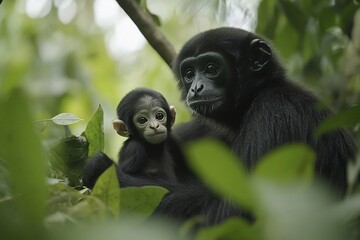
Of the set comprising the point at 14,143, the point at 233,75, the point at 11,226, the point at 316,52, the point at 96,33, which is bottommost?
the point at 11,226

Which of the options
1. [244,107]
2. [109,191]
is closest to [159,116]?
[244,107]

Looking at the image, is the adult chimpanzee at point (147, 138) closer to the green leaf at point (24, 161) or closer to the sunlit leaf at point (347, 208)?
the sunlit leaf at point (347, 208)

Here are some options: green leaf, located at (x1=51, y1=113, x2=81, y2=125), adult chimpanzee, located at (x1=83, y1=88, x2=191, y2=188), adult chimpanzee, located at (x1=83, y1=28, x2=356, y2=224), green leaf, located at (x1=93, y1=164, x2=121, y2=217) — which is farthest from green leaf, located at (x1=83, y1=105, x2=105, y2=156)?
green leaf, located at (x1=93, y1=164, x2=121, y2=217)

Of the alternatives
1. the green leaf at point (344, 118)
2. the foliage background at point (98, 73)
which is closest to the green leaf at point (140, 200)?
the foliage background at point (98, 73)

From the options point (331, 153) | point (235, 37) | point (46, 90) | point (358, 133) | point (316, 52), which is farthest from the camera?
point (46, 90)

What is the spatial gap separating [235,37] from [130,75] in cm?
1078

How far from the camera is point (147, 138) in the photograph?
6.75 meters

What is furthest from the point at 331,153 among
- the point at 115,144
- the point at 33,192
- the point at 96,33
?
the point at 96,33

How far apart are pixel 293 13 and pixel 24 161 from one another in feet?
17.1

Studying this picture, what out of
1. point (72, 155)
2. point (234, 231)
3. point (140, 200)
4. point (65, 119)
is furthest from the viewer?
point (72, 155)

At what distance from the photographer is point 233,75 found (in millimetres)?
6285

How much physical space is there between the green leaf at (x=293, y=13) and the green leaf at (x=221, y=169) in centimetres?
510

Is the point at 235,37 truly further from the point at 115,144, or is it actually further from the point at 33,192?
the point at 115,144

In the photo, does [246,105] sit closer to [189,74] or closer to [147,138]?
[189,74]
